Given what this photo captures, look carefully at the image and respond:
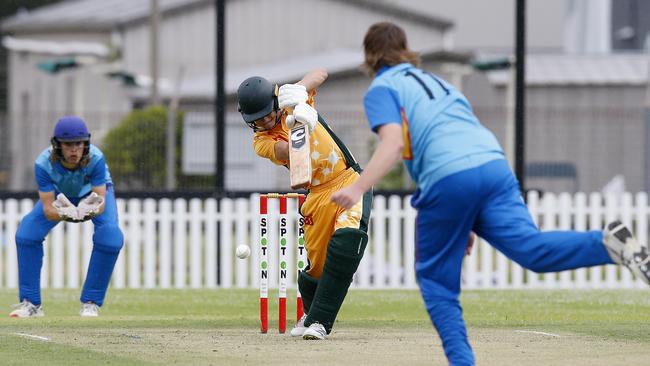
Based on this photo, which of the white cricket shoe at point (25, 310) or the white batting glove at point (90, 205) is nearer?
the white batting glove at point (90, 205)

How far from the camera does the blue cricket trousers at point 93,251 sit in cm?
1207

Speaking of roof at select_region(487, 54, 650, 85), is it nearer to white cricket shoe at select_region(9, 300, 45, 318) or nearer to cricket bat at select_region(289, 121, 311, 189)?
white cricket shoe at select_region(9, 300, 45, 318)

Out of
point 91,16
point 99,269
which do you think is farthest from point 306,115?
point 91,16

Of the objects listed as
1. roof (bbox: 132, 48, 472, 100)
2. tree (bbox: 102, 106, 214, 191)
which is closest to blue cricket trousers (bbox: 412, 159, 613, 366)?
tree (bbox: 102, 106, 214, 191)

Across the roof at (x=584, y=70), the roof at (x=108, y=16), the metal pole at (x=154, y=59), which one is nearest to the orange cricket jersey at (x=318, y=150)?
the roof at (x=584, y=70)

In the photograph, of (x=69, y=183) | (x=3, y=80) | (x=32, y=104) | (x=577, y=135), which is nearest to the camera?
(x=69, y=183)

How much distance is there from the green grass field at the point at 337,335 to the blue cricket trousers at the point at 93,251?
0.95 ft

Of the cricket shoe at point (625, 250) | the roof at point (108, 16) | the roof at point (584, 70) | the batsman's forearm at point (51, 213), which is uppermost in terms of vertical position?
the roof at point (108, 16)

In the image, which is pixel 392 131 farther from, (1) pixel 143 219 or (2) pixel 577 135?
(2) pixel 577 135

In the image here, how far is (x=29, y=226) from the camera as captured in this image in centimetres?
1220

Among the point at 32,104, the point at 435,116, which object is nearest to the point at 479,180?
the point at 435,116

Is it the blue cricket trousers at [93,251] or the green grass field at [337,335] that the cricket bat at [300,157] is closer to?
the green grass field at [337,335]

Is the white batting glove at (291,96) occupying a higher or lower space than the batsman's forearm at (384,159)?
higher

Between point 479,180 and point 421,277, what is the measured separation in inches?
24.5
